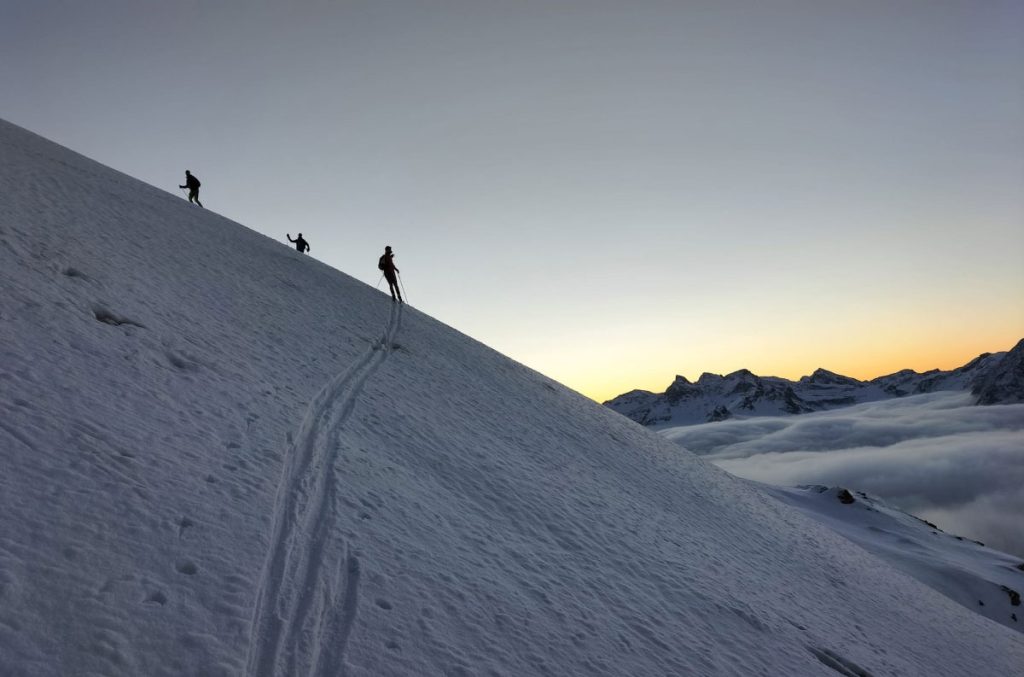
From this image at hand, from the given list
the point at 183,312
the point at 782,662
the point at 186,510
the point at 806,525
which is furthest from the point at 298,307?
the point at 806,525

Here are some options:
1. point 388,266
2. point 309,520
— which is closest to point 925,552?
point 388,266

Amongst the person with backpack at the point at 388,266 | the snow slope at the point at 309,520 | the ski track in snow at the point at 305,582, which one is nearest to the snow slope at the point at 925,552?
the snow slope at the point at 309,520

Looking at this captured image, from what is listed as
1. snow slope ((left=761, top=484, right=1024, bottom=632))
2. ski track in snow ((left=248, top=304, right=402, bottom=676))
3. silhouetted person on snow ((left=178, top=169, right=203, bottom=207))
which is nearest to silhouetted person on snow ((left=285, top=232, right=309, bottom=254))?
silhouetted person on snow ((left=178, top=169, right=203, bottom=207))

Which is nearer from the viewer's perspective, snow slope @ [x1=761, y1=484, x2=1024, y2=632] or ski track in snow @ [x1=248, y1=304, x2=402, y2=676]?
ski track in snow @ [x1=248, y1=304, x2=402, y2=676]

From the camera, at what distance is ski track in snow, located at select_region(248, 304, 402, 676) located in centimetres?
512

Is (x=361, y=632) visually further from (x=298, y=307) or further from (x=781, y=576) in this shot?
(x=298, y=307)

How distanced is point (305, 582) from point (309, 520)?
135 cm

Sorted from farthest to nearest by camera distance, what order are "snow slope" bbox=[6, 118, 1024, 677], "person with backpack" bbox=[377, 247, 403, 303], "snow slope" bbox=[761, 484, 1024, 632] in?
"snow slope" bbox=[761, 484, 1024, 632], "person with backpack" bbox=[377, 247, 403, 303], "snow slope" bbox=[6, 118, 1024, 677]

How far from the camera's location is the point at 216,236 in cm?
2573

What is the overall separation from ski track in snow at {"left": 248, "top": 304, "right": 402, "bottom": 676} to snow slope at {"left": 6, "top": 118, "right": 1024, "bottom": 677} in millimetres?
31

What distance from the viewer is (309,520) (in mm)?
7402

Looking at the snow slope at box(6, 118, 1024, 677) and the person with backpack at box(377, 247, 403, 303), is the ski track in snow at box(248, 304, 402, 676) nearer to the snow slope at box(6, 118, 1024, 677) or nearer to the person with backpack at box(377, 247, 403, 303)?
the snow slope at box(6, 118, 1024, 677)

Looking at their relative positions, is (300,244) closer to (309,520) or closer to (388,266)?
(388,266)

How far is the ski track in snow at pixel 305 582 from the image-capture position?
512cm
